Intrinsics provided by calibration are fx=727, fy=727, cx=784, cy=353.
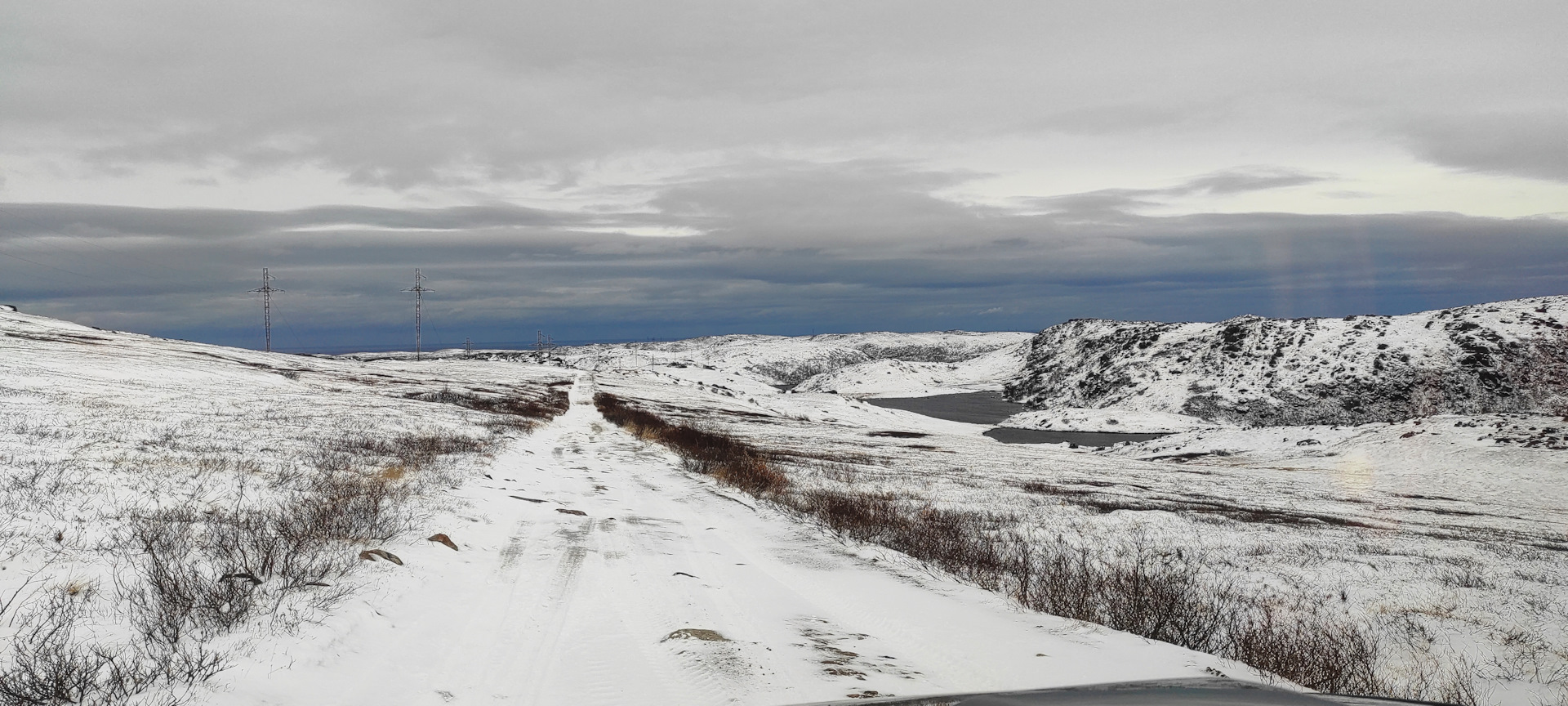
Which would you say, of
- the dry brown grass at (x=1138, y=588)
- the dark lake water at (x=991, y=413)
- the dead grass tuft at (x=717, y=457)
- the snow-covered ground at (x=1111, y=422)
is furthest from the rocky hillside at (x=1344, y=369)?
the dry brown grass at (x=1138, y=588)

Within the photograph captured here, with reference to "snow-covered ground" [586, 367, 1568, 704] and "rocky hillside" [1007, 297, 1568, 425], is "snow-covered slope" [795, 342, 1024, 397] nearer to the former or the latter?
"rocky hillside" [1007, 297, 1568, 425]

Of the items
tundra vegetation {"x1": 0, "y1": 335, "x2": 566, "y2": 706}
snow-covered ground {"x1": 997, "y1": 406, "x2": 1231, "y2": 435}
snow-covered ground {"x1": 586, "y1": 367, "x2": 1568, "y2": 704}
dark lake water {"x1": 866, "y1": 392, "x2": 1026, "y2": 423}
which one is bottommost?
dark lake water {"x1": 866, "y1": 392, "x2": 1026, "y2": 423}

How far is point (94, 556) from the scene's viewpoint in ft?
23.7

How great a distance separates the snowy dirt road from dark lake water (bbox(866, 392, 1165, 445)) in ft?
161

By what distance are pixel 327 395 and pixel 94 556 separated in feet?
139

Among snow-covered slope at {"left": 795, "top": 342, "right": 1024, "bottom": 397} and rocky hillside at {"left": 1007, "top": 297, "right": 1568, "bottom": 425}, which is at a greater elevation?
rocky hillside at {"left": 1007, "top": 297, "right": 1568, "bottom": 425}

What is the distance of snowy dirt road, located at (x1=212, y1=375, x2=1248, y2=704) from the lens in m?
5.56

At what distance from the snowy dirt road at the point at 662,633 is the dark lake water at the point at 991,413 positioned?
161 feet

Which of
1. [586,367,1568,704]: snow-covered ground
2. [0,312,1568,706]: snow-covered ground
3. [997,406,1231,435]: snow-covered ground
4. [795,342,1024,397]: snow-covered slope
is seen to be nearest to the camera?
[0,312,1568,706]: snow-covered ground

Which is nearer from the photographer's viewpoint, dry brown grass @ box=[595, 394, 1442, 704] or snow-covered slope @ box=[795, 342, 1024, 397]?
dry brown grass @ box=[595, 394, 1442, 704]

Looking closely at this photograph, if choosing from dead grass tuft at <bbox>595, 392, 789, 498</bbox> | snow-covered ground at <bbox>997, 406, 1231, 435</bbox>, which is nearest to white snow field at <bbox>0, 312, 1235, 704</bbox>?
dead grass tuft at <bbox>595, 392, 789, 498</bbox>

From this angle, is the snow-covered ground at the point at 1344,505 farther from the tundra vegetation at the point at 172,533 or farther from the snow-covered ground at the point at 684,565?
the tundra vegetation at the point at 172,533

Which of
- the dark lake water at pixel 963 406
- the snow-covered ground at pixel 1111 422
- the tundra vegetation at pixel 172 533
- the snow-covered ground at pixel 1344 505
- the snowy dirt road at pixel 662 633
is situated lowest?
the dark lake water at pixel 963 406

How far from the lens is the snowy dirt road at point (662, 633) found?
5559mm
